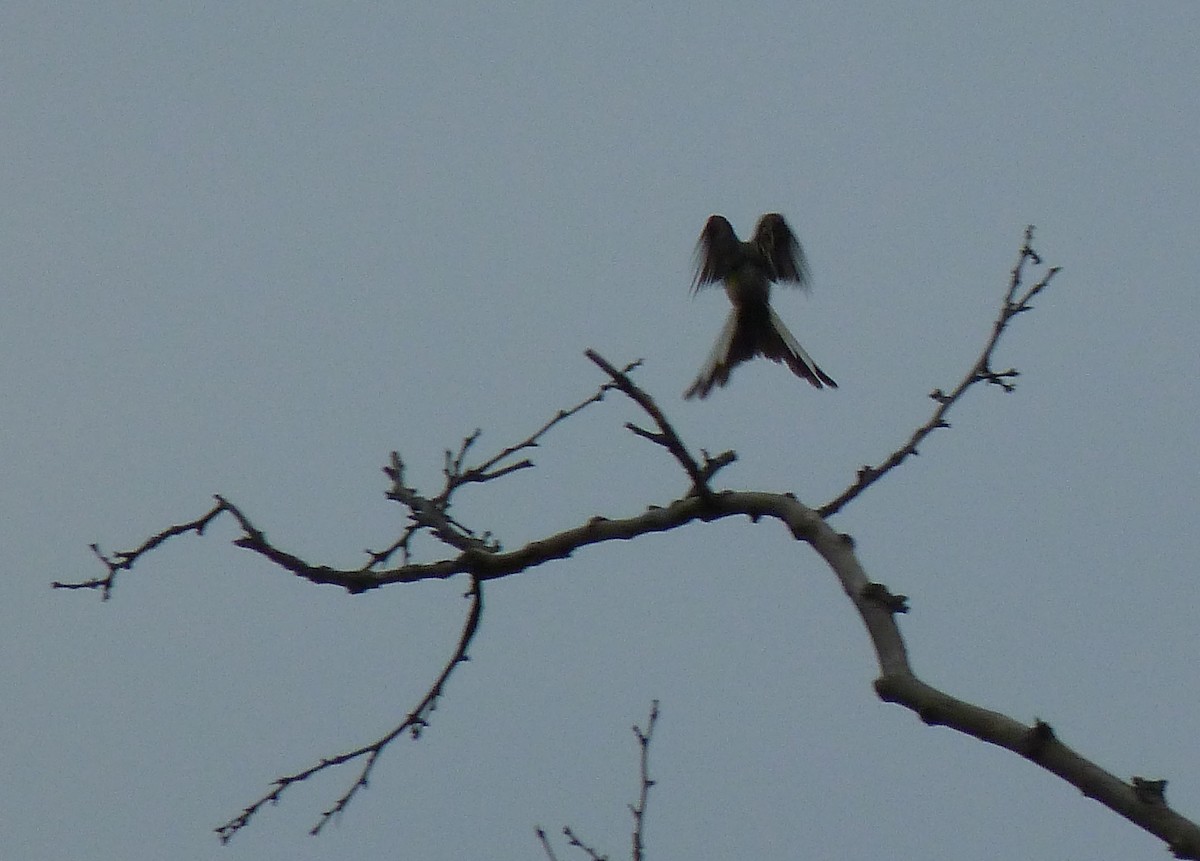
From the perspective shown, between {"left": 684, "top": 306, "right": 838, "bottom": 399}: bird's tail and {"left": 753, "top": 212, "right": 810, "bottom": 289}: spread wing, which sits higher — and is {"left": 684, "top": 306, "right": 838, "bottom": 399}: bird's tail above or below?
below

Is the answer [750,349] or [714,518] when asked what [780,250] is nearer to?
[750,349]

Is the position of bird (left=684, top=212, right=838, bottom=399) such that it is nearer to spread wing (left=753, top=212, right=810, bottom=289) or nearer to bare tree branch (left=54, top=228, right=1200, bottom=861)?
spread wing (left=753, top=212, right=810, bottom=289)

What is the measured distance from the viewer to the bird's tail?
5832 millimetres

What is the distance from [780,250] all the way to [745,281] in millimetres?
237

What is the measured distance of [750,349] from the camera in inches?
239

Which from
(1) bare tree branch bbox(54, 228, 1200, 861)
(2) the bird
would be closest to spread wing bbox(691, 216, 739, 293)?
(2) the bird

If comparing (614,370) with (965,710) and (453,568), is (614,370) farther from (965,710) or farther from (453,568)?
(965,710)

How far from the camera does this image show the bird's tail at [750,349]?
5.83 metres

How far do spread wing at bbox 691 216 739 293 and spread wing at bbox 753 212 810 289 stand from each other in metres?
0.09

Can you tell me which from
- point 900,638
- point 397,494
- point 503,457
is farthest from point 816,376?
point 900,638

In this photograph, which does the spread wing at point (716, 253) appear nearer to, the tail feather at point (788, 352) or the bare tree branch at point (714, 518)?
the tail feather at point (788, 352)

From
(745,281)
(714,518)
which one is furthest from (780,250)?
(714,518)

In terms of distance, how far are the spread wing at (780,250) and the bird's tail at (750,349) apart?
0.55ft

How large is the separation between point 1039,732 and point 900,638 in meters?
0.40
